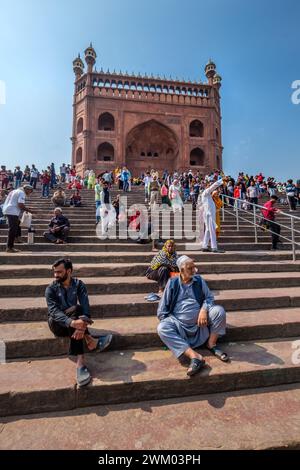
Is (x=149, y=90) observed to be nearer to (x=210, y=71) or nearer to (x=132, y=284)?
(x=210, y=71)

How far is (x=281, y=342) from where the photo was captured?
305 centimetres

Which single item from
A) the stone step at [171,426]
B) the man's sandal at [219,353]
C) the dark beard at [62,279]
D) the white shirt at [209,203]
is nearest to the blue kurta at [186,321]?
the man's sandal at [219,353]

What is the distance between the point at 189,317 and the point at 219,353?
45 cm

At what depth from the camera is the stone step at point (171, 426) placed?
Answer: 1835 mm

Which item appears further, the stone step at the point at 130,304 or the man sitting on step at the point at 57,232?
the man sitting on step at the point at 57,232

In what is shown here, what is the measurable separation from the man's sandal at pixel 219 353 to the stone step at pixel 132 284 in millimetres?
1469

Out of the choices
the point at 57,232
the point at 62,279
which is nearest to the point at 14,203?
the point at 57,232

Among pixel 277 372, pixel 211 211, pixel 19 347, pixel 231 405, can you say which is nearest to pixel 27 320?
pixel 19 347

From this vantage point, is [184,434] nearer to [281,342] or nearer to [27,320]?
[281,342]

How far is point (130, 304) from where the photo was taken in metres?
3.38

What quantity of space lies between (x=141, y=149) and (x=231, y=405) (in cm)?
2978

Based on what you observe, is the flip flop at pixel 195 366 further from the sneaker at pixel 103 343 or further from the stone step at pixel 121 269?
the stone step at pixel 121 269

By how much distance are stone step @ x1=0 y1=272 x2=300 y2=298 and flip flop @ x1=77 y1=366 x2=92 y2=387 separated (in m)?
1.55
